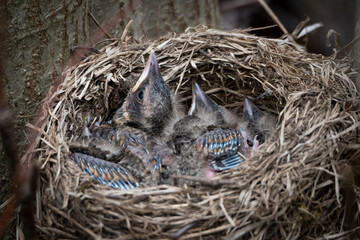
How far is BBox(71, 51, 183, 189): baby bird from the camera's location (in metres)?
2.35

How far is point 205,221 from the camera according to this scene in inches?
76.4

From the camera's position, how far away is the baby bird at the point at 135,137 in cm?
235

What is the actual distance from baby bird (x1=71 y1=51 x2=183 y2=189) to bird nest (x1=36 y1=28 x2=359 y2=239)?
128 millimetres

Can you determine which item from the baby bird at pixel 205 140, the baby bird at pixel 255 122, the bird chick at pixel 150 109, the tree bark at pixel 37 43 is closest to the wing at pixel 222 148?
the baby bird at pixel 205 140

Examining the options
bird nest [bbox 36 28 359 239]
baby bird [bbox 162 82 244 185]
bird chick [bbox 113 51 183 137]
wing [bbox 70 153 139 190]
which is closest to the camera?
bird nest [bbox 36 28 359 239]

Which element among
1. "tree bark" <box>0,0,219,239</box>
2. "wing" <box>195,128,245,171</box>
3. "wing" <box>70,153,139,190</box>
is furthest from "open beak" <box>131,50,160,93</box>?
"wing" <box>70,153,139,190</box>

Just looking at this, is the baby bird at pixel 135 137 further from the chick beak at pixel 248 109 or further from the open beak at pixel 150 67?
the chick beak at pixel 248 109

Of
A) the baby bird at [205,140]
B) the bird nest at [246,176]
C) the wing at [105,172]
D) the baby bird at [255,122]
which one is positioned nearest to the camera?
the bird nest at [246,176]

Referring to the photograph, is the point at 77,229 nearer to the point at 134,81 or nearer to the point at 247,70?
the point at 134,81

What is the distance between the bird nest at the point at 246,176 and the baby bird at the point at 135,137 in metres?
0.13

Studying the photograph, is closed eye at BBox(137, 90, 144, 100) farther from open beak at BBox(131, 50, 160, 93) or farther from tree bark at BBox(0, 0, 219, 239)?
tree bark at BBox(0, 0, 219, 239)

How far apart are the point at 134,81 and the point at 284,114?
1.01 meters

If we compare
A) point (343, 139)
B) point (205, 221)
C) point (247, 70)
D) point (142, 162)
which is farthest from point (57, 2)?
point (343, 139)

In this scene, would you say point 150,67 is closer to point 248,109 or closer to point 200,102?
point 200,102
